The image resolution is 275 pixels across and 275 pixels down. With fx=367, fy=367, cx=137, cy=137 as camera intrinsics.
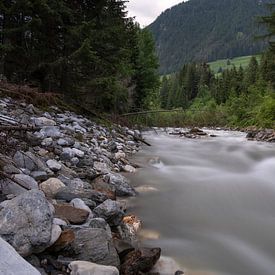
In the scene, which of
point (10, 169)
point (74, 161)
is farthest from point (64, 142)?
point (10, 169)

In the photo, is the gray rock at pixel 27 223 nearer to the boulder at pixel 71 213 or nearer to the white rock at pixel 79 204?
the boulder at pixel 71 213

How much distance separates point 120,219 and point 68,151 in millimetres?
2594

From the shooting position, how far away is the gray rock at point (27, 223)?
8.97 ft

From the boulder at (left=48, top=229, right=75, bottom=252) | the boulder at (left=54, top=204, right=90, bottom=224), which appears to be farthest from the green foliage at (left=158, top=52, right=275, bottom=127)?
the boulder at (left=48, top=229, right=75, bottom=252)

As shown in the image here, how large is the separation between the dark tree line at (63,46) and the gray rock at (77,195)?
6.32 metres

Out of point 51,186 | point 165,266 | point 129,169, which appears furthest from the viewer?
point 129,169

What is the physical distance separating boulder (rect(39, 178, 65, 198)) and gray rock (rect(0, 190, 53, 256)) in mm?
1334

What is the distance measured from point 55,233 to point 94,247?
1.23ft

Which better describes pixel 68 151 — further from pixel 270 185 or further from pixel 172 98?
pixel 172 98

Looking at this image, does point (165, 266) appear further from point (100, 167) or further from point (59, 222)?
point (100, 167)

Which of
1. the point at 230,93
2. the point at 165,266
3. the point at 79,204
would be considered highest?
the point at 79,204

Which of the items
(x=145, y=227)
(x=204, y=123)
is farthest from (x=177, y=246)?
(x=204, y=123)

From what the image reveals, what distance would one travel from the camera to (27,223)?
2840 millimetres

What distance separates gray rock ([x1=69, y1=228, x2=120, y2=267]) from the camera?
3100 millimetres
